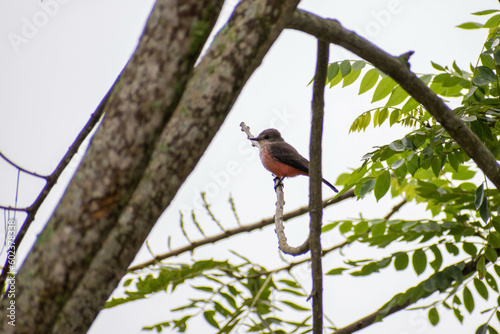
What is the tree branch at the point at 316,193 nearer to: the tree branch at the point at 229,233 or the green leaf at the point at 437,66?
the green leaf at the point at 437,66

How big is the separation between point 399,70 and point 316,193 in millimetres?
683

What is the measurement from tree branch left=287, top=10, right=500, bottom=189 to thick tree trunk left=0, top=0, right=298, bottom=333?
0.48 metres

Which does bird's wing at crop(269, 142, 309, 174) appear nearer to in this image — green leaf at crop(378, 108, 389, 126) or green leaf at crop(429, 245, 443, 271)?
green leaf at crop(378, 108, 389, 126)

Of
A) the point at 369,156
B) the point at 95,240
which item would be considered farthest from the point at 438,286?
the point at 95,240

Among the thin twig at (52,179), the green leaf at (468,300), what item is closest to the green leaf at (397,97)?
the green leaf at (468,300)

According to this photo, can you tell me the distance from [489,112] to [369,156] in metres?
0.66

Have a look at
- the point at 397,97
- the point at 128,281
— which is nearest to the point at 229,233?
the point at 128,281

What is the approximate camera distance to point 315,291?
259 centimetres

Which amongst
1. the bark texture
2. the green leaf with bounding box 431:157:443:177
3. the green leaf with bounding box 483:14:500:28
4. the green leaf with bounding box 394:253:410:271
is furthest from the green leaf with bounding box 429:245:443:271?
the bark texture

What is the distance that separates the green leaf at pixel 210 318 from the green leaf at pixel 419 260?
142 centimetres

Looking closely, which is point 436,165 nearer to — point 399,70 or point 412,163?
point 412,163

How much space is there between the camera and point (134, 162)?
171 cm

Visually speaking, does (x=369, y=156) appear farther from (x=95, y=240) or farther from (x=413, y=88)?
(x=95, y=240)

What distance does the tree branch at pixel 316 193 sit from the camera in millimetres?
2543
